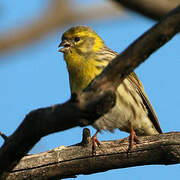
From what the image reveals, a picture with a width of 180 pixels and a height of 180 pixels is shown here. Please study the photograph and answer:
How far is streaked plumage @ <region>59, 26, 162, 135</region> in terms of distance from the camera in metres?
5.98

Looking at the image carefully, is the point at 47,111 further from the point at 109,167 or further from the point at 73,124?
the point at 109,167

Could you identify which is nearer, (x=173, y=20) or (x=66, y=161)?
(x=173, y=20)

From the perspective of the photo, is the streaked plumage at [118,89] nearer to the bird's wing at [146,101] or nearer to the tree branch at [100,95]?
the bird's wing at [146,101]

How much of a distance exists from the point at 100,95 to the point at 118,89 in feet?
10.1

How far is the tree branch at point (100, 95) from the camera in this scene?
2789 mm

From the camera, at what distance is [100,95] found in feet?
9.22

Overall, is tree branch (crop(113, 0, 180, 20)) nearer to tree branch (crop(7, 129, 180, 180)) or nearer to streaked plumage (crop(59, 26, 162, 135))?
tree branch (crop(7, 129, 180, 180))

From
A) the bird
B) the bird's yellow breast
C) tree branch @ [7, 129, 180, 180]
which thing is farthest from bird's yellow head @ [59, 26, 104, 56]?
tree branch @ [7, 129, 180, 180]

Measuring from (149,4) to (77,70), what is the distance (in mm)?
2970

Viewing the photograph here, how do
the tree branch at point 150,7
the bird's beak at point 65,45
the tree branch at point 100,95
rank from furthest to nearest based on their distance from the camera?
1. the bird's beak at point 65,45
2. the tree branch at point 150,7
3. the tree branch at point 100,95

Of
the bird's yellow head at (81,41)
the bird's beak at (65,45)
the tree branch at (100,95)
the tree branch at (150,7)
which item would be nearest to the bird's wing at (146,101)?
the bird's yellow head at (81,41)

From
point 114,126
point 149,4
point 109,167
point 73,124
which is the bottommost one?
point 73,124

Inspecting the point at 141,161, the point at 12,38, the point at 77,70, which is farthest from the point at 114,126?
the point at 12,38

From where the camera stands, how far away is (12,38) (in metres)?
7.84
